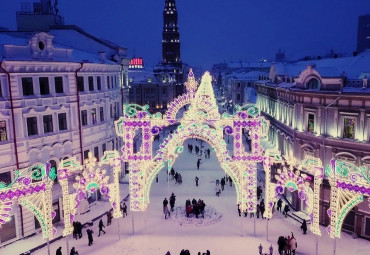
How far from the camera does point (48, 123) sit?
25406mm

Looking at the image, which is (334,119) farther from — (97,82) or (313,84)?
(97,82)

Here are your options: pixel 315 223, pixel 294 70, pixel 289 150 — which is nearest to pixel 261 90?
pixel 294 70

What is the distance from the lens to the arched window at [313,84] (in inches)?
990

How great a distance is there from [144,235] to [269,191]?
30.7ft

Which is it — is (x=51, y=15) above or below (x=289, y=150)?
above

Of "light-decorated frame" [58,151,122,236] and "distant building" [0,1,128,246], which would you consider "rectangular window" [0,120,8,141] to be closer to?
"distant building" [0,1,128,246]

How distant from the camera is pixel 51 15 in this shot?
35656mm

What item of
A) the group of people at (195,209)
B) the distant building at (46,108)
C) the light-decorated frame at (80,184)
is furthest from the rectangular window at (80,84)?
the group of people at (195,209)

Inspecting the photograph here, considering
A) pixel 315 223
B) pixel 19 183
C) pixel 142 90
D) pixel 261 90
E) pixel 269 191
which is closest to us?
pixel 19 183

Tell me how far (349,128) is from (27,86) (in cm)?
2198

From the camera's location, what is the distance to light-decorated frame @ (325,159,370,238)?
19.4 meters

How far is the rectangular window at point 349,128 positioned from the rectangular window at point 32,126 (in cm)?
2136

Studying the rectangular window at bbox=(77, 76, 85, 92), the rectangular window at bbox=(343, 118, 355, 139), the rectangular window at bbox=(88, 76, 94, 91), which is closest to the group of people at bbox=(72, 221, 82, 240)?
the rectangular window at bbox=(77, 76, 85, 92)

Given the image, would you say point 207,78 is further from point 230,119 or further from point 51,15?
point 51,15
